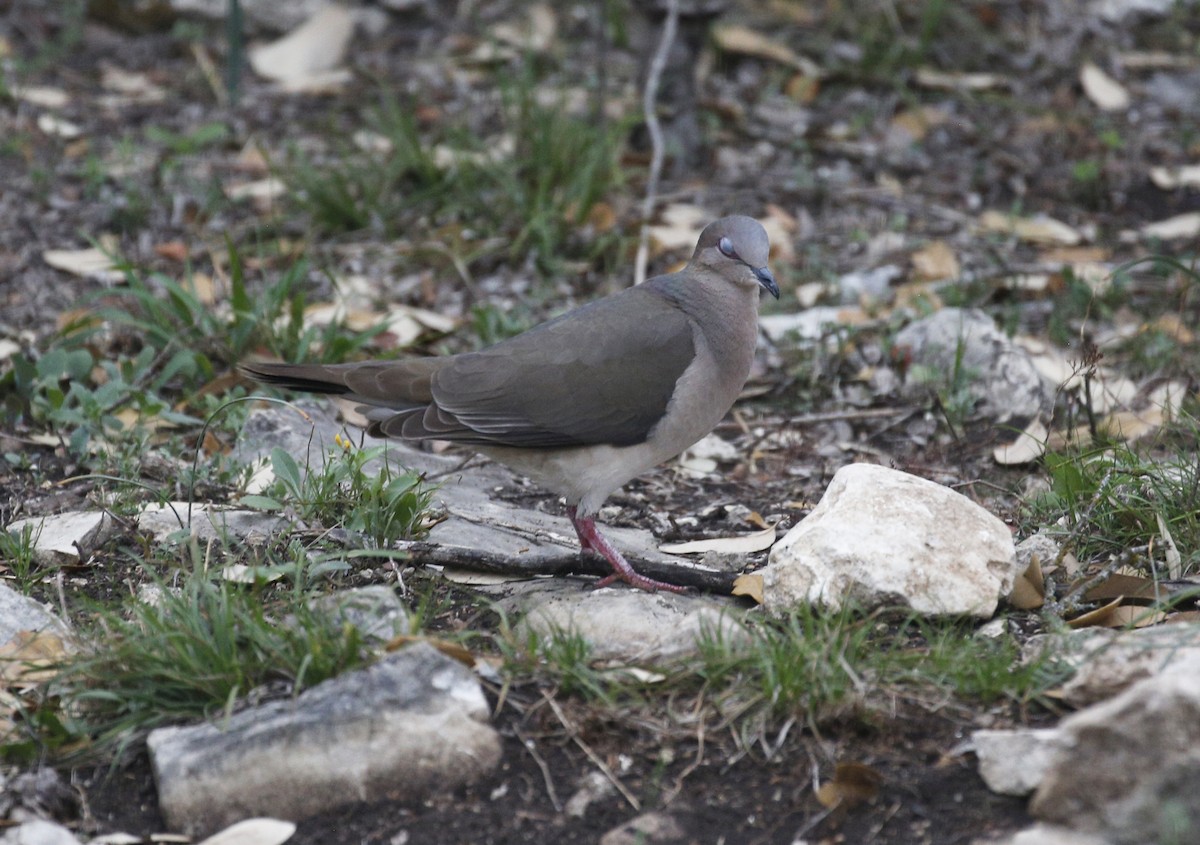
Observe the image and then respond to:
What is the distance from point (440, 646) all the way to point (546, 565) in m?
0.86

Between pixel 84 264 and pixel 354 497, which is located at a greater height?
pixel 354 497

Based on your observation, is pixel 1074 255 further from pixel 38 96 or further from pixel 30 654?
pixel 38 96

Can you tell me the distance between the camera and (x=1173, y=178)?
301 inches

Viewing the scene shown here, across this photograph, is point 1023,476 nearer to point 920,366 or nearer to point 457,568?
point 920,366

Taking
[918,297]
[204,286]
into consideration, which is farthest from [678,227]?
Result: [204,286]

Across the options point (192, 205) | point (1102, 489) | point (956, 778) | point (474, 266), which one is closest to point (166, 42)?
point (192, 205)

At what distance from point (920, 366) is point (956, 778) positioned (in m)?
2.94

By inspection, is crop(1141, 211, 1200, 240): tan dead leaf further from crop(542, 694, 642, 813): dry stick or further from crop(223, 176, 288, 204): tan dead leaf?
crop(542, 694, 642, 813): dry stick

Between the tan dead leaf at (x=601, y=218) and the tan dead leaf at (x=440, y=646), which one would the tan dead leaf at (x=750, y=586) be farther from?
the tan dead leaf at (x=601, y=218)

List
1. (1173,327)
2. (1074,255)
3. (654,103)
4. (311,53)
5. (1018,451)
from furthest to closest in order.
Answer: (311,53), (654,103), (1074,255), (1173,327), (1018,451)

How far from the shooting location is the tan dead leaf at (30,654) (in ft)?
10.9

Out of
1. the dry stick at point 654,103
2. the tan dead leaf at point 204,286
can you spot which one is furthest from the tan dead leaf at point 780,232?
the tan dead leaf at point 204,286

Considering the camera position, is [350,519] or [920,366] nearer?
[350,519]

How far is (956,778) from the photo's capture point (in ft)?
9.64
